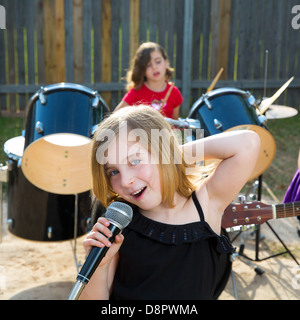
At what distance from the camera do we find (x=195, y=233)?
1.46 m

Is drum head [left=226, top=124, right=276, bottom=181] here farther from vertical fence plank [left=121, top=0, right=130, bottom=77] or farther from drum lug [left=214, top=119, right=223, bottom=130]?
vertical fence plank [left=121, top=0, right=130, bottom=77]

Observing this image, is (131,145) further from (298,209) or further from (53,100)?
(53,100)

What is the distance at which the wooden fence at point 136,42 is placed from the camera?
6320 mm

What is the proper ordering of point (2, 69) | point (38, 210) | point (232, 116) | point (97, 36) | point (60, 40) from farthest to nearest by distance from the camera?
point (2, 69), point (97, 36), point (60, 40), point (38, 210), point (232, 116)

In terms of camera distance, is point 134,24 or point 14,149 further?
point 134,24

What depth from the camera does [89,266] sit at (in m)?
1.20

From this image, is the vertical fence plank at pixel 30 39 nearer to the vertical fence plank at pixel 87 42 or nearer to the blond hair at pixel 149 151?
the vertical fence plank at pixel 87 42

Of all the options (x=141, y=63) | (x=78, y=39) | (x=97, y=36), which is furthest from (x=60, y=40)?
(x=141, y=63)

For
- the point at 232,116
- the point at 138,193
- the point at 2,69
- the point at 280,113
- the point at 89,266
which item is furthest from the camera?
the point at 2,69

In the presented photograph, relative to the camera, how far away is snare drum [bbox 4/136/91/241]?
3.14 meters

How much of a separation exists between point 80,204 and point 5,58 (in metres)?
4.10

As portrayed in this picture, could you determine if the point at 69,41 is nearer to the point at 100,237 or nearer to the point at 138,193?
the point at 138,193

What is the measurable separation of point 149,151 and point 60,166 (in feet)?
5.53
